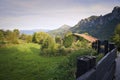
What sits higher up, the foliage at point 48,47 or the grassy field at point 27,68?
the foliage at point 48,47

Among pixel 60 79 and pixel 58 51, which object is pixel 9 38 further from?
pixel 60 79

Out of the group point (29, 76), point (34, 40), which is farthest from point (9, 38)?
point (29, 76)

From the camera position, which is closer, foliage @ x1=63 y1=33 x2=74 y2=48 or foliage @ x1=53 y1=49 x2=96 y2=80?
foliage @ x1=53 y1=49 x2=96 y2=80

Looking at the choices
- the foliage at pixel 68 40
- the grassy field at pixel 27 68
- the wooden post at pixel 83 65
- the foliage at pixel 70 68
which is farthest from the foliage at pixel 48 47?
the wooden post at pixel 83 65

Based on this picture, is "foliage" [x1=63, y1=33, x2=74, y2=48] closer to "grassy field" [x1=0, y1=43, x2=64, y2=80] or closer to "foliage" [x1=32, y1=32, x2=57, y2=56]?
"foliage" [x1=32, y1=32, x2=57, y2=56]

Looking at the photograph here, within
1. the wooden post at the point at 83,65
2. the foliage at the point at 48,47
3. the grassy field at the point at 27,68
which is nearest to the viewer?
the wooden post at the point at 83,65

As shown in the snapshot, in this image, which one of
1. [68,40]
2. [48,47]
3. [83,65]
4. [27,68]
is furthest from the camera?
[68,40]

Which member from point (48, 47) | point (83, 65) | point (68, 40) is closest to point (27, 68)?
point (48, 47)

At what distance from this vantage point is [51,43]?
32094mm

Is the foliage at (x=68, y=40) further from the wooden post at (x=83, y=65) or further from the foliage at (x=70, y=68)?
the wooden post at (x=83, y=65)

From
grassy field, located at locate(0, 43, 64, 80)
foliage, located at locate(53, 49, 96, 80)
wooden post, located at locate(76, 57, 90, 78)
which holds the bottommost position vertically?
grassy field, located at locate(0, 43, 64, 80)

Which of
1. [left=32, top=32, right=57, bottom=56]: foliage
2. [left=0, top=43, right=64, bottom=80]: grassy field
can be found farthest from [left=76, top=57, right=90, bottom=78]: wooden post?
[left=32, top=32, right=57, bottom=56]: foliage

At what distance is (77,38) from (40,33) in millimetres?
25382

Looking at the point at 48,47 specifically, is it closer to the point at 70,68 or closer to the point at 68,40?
the point at 68,40
